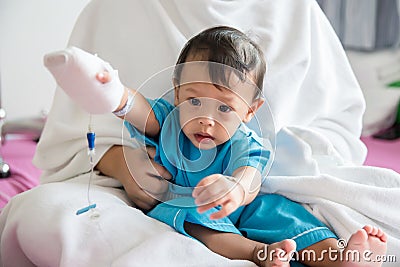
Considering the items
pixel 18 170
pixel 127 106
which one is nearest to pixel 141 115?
pixel 127 106

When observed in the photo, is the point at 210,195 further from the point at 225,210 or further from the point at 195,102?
the point at 195,102

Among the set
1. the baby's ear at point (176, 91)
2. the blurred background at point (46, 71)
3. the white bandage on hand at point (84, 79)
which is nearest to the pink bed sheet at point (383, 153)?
the blurred background at point (46, 71)

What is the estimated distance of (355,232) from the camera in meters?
0.94

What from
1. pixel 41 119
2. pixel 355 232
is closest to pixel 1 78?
pixel 41 119

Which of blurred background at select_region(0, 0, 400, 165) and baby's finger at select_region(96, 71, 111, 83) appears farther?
blurred background at select_region(0, 0, 400, 165)

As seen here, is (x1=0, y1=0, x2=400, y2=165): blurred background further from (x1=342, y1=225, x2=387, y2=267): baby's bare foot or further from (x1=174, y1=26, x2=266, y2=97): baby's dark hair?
(x1=342, y1=225, x2=387, y2=267): baby's bare foot

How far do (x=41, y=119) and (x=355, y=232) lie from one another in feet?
4.44

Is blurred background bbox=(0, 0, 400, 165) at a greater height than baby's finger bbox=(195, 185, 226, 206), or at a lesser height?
lesser

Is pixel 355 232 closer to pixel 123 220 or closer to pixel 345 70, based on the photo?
pixel 123 220

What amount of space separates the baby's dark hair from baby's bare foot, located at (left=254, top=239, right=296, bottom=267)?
217mm

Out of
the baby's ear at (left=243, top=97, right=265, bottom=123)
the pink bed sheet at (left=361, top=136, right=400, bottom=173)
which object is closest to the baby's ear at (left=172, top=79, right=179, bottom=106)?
the baby's ear at (left=243, top=97, right=265, bottom=123)

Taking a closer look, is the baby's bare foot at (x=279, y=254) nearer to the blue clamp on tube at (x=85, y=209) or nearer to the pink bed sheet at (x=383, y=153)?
the blue clamp on tube at (x=85, y=209)

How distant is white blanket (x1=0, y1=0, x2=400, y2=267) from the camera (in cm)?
94

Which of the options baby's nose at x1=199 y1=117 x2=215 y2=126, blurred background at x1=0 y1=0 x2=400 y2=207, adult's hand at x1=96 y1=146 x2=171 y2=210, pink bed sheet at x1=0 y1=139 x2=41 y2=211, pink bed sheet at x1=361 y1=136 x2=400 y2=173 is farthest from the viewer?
blurred background at x1=0 y1=0 x2=400 y2=207
